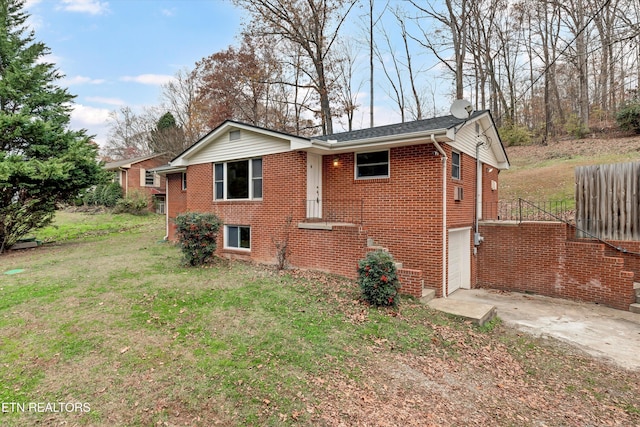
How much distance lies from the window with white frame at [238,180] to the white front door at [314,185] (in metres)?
1.72

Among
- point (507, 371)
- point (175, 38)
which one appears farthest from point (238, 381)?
point (175, 38)

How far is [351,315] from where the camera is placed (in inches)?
220

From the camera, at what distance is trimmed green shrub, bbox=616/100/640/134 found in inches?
706

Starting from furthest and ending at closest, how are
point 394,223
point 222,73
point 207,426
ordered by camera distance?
1. point 222,73
2. point 394,223
3. point 207,426

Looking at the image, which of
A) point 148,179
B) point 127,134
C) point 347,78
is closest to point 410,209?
point 347,78

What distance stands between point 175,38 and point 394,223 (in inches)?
522

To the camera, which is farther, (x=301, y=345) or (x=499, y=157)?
(x=499, y=157)

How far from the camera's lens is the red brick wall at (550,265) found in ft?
24.1

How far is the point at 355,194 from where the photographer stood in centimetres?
884

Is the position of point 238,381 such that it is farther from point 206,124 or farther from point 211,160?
point 206,124

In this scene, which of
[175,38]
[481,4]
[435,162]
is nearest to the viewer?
[435,162]

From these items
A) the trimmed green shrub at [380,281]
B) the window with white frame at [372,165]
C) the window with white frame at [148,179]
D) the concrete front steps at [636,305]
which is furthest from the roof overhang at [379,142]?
the window with white frame at [148,179]

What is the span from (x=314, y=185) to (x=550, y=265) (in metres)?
6.78

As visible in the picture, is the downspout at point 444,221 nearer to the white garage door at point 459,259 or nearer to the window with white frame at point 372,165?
the white garage door at point 459,259
